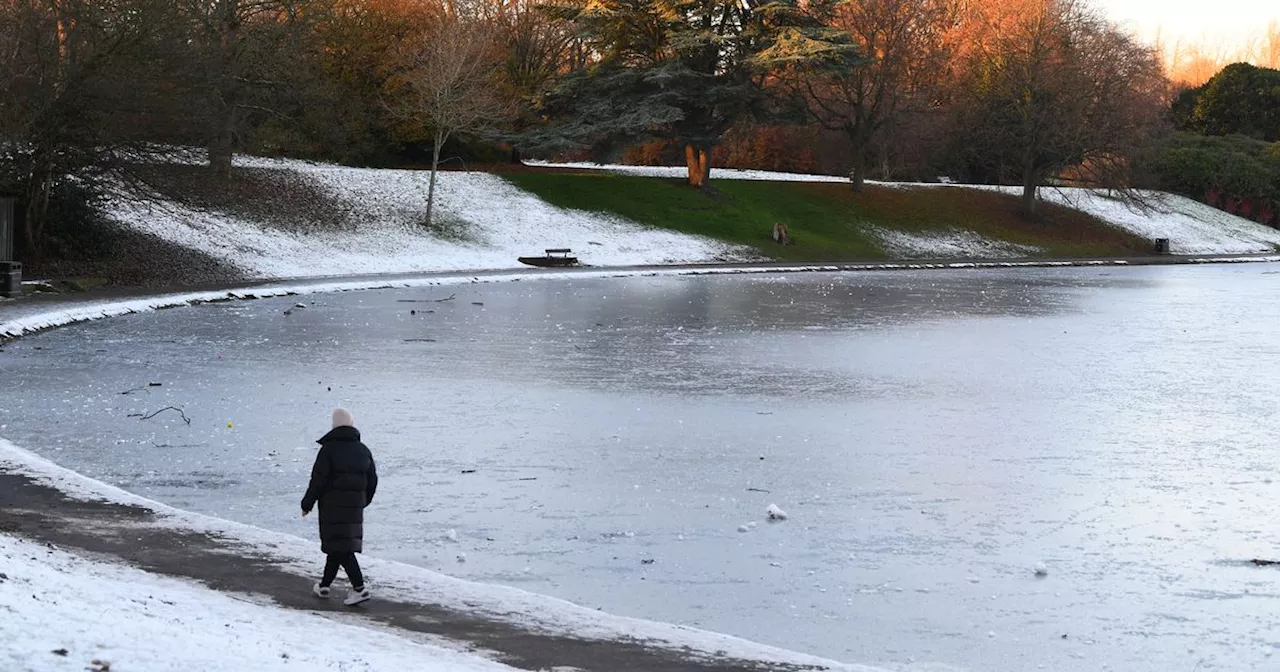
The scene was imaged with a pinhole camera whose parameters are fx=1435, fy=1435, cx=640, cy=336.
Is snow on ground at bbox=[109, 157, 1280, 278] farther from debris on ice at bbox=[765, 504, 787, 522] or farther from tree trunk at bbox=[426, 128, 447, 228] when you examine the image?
debris on ice at bbox=[765, 504, 787, 522]

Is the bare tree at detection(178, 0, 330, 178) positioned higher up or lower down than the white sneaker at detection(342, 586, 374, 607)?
higher up

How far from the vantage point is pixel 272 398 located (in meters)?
18.0

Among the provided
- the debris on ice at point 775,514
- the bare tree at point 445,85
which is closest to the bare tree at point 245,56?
the bare tree at point 445,85

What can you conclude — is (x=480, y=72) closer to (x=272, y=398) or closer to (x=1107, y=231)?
(x=1107, y=231)

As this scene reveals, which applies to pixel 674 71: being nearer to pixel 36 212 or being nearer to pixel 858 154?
pixel 858 154

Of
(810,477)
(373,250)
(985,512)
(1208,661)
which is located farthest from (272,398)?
(373,250)

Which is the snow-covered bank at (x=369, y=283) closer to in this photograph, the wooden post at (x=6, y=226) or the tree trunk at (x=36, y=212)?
the wooden post at (x=6, y=226)

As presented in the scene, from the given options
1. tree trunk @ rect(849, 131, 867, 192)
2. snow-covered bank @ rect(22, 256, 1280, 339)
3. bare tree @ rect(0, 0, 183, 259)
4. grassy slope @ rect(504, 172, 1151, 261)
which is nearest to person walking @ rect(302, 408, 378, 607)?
snow-covered bank @ rect(22, 256, 1280, 339)

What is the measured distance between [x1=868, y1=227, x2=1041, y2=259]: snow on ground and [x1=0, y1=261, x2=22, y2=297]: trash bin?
37135 millimetres

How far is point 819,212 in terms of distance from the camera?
6256cm

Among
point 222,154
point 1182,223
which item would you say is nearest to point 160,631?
point 222,154

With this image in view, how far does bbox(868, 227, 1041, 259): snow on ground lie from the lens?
59688 mm

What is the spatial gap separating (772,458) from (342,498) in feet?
19.8

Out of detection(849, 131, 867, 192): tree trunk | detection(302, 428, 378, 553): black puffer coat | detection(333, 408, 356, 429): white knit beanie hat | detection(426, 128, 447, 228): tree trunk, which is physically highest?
detection(849, 131, 867, 192): tree trunk
